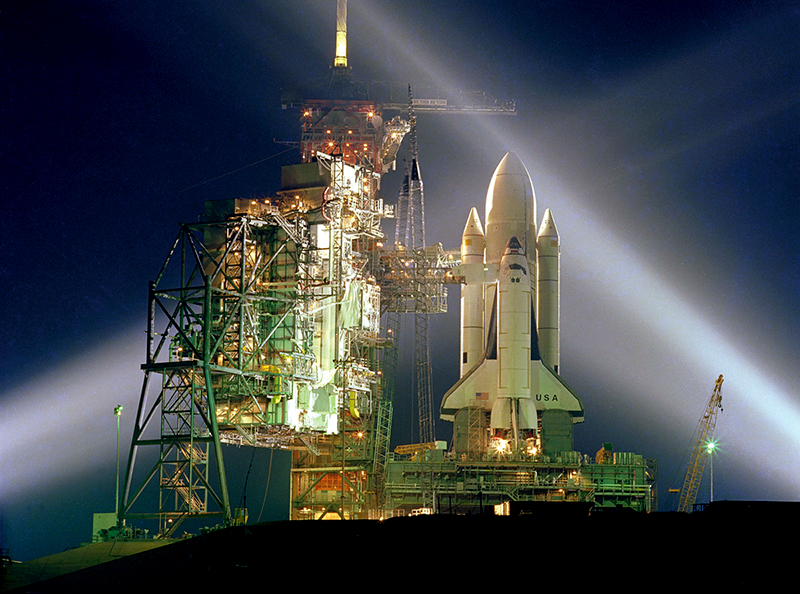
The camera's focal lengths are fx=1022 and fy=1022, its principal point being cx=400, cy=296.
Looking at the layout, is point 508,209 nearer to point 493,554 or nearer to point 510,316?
point 510,316

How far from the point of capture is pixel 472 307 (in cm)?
7556

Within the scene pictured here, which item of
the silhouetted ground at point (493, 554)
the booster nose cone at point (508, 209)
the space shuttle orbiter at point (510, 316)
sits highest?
the booster nose cone at point (508, 209)

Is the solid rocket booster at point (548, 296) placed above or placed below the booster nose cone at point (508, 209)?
below

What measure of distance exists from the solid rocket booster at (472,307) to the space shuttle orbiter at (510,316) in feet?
0.24

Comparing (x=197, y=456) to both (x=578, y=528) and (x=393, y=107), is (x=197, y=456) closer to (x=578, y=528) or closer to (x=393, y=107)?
(x=578, y=528)

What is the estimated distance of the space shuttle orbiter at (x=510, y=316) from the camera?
→ 68500 mm

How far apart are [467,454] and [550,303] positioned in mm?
13345

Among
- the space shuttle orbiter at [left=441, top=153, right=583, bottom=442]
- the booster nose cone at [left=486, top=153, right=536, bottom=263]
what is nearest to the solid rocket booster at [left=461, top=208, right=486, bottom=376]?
the space shuttle orbiter at [left=441, top=153, right=583, bottom=442]

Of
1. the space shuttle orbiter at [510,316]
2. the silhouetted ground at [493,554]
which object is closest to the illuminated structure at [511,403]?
the space shuttle orbiter at [510,316]

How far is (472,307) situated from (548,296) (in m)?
5.72

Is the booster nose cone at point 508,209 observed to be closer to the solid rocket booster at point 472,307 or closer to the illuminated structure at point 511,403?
the illuminated structure at point 511,403

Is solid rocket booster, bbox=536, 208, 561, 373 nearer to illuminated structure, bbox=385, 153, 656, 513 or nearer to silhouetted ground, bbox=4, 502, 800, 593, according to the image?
illuminated structure, bbox=385, 153, 656, 513

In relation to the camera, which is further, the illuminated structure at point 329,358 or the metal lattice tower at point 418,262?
the metal lattice tower at point 418,262

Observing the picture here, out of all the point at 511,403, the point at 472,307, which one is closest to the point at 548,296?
the point at 472,307
